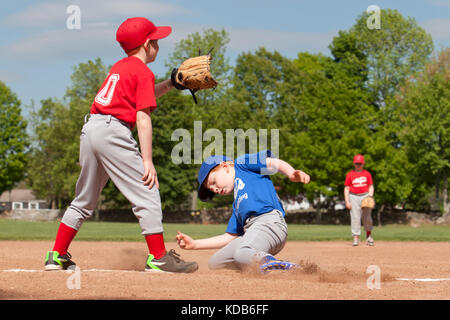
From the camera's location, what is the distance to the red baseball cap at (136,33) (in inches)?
220

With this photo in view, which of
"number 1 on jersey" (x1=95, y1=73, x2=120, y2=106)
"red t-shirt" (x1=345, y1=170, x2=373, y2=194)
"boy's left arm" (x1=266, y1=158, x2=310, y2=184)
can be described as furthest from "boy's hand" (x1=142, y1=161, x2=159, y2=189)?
"red t-shirt" (x1=345, y1=170, x2=373, y2=194)

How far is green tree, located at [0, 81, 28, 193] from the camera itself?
5162 centimetres

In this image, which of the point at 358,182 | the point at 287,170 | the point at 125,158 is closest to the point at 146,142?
the point at 125,158

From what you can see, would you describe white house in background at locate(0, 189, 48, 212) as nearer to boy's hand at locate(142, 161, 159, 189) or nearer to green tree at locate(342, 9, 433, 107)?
green tree at locate(342, 9, 433, 107)

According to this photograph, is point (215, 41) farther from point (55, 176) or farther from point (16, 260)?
point (16, 260)

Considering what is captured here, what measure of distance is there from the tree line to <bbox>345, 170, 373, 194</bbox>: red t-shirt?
2533cm

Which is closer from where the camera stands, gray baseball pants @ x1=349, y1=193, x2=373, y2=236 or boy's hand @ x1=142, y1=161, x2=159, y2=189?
boy's hand @ x1=142, y1=161, x2=159, y2=189

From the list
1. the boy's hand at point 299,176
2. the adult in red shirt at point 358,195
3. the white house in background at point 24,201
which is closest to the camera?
the boy's hand at point 299,176

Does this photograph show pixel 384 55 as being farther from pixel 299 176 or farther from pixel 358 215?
pixel 299 176

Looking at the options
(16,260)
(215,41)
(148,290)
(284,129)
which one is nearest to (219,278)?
(148,290)

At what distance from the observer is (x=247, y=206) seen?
558 centimetres

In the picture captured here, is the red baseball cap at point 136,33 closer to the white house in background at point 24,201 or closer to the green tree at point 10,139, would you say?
the green tree at point 10,139

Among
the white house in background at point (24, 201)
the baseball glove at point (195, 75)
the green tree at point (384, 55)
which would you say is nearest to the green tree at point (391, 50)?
the green tree at point (384, 55)

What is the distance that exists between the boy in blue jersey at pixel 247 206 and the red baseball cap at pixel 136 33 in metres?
1.34
